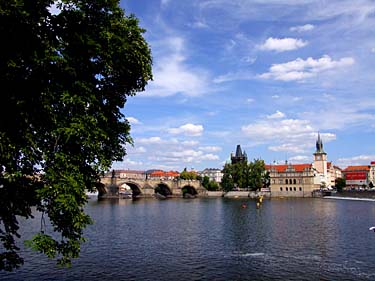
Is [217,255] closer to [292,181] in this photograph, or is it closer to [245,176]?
[245,176]

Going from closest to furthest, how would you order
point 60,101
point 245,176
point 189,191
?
point 60,101, point 245,176, point 189,191

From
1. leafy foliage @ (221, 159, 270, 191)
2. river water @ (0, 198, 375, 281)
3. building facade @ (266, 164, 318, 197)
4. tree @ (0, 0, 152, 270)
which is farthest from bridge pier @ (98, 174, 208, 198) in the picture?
tree @ (0, 0, 152, 270)

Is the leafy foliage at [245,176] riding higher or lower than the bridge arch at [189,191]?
higher

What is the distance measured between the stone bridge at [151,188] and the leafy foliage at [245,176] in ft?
47.5

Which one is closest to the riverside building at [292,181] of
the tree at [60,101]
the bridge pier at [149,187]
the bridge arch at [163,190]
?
the bridge pier at [149,187]

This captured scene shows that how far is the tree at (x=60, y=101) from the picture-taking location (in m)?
14.9

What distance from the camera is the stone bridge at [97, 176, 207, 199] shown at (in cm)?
14412

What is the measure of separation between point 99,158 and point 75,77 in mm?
3804

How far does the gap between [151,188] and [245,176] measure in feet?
135

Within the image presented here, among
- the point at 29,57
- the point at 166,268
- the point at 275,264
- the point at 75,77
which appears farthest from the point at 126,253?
the point at 29,57

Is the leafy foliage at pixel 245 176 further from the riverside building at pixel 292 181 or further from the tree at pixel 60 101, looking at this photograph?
the tree at pixel 60 101

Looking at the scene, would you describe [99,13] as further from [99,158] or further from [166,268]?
[166,268]

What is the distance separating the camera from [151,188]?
15738cm

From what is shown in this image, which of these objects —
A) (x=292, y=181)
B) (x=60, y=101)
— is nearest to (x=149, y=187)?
(x=292, y=181)
